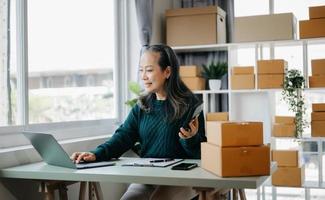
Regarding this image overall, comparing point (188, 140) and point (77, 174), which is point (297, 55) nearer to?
point (188, 140)

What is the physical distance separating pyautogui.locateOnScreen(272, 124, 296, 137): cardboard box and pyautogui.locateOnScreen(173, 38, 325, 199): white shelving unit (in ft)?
0.35

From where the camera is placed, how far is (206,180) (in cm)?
183

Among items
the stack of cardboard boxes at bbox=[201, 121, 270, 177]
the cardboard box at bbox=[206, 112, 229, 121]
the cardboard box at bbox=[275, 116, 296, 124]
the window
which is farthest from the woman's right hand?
the cardboard box at bbox=[275, 116, 296, 124]

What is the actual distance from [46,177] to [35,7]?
1.29 metres

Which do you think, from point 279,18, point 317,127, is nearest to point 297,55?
point 279,18

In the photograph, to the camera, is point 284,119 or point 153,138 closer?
point 153,138

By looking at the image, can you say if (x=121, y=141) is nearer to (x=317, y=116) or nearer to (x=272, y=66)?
(x=272, y=66)

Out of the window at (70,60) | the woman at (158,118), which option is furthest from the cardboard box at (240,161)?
the window at (70,60)

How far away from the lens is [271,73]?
12.7 ft

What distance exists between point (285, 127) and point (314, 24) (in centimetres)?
92

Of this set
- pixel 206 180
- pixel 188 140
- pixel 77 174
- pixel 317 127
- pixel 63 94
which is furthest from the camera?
pixel 317 127

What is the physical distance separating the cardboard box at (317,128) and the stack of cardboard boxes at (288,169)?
0.71 ft

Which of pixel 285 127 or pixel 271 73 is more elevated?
pixel 271 73

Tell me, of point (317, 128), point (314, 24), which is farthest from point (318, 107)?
point (314, 24)
